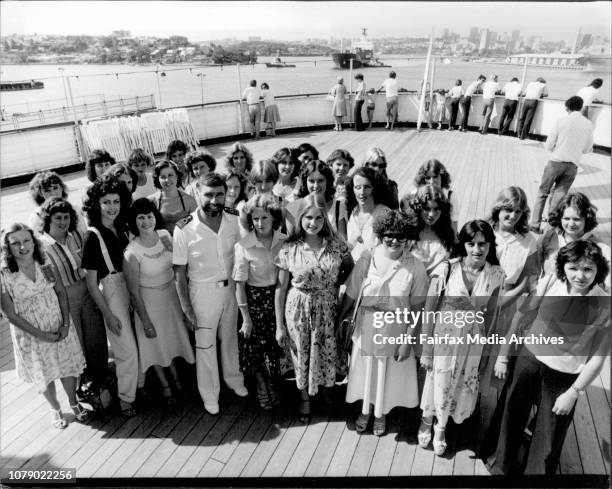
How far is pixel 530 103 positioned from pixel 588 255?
9577mm

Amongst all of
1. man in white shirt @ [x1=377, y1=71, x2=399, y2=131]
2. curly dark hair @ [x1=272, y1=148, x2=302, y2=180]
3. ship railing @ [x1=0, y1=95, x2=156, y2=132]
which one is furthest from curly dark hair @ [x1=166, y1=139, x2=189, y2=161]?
man in white shirt @ [x1=377, y1=71, x2=399, y2=131]

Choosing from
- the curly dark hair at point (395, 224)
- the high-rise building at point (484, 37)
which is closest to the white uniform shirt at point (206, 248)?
the curly dark hair at point (395, 224)

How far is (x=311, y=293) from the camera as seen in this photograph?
255 centimetres

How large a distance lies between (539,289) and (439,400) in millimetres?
865

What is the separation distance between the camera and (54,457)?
2721mm

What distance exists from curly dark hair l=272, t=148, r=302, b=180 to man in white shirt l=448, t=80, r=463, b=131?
854cm

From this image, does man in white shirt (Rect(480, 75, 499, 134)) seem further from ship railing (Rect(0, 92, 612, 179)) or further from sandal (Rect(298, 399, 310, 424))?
sandal (Rect(298, 399, 310, 424))

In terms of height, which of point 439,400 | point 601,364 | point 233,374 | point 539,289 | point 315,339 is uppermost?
point 539,289

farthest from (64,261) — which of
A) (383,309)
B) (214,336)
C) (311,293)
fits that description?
(383,309)

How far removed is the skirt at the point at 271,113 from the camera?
11.0 metres

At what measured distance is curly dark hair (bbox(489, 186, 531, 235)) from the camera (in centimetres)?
262

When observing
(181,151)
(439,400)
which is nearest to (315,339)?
(439,400)

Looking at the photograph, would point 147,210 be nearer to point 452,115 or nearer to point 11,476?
point 11,476

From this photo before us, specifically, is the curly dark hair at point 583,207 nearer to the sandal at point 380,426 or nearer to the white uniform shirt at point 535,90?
the sandal at point 380,426
